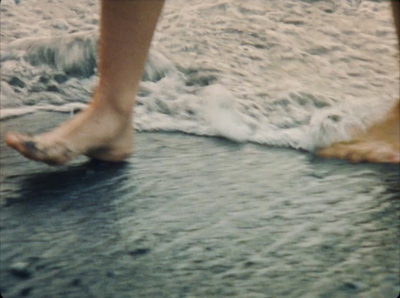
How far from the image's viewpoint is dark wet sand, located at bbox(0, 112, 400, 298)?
1.43m

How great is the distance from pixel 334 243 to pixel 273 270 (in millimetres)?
208

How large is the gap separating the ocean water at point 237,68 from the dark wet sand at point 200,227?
1.25 ft

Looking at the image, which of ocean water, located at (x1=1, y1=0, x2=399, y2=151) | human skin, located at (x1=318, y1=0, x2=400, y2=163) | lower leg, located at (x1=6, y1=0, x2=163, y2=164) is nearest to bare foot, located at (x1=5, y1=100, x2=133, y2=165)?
lower leg, located at (x1=6, y1=0, x2=163, y2=164)

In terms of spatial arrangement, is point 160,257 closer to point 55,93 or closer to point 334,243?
point 334,243

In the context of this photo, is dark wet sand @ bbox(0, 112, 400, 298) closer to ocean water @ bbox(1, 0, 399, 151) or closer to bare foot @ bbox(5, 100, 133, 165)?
bare foot @ bbox(5, 100, 133, 165)

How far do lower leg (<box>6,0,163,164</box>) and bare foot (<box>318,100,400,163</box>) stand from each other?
656 millimetres

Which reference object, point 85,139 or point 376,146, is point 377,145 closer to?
point 376,146

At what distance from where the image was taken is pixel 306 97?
2982 millimetres

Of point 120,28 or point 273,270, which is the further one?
point 120,28

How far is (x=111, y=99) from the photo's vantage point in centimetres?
212

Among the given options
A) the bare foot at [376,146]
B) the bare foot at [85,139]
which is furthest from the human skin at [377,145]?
the bare foot at [85,139]

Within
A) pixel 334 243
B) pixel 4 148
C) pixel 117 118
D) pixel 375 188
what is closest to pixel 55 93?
pixel 4 148

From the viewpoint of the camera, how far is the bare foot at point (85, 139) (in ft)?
6.56

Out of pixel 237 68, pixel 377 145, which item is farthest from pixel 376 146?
pixel 237 68
